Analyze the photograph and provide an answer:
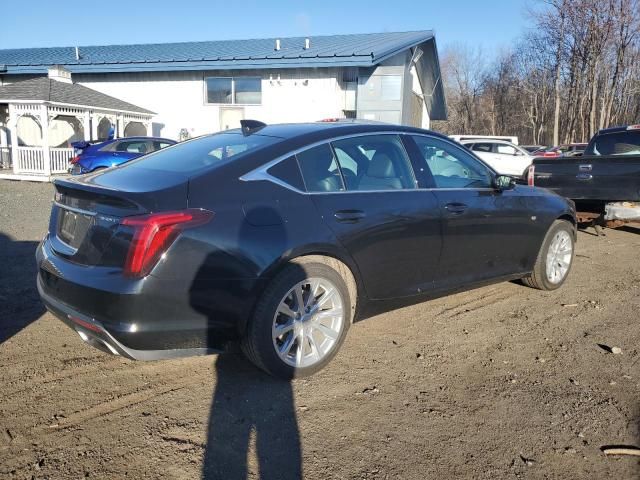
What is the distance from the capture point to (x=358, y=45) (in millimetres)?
20766

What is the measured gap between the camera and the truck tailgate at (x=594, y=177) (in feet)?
24.7

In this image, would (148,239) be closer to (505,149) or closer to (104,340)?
(104,340)

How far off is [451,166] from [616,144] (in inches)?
257

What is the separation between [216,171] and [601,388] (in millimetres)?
2808

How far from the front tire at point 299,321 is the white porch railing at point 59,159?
57.9ft

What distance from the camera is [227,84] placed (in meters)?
21.4

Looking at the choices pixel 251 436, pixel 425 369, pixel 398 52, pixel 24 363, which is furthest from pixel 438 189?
pixel 398 52

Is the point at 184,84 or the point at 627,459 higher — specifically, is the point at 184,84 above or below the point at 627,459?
above

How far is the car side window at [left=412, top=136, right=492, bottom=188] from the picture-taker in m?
4.23

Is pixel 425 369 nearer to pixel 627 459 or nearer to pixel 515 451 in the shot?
pixel 515 451

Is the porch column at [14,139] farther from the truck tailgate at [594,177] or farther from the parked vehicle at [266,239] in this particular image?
the truck tailgate at [594,177]

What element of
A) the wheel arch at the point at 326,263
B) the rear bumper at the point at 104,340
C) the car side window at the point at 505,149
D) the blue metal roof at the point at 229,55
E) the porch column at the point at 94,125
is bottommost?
the rear bumper at the point at 104,340

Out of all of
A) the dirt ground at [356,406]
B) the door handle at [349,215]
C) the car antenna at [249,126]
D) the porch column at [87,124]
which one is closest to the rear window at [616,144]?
the dirt ground at [356,406]

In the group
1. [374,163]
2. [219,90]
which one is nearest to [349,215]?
[374,163]
